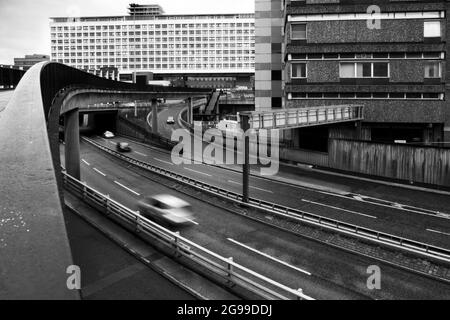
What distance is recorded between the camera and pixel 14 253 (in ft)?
11.6

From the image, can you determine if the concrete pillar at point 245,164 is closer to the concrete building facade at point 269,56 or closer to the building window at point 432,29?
the building window at point 432,29

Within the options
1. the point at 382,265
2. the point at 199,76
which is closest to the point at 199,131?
the point at 382,265

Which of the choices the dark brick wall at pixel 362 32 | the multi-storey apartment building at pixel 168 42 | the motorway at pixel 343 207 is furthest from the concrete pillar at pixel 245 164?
the multi-storey apartment building at pixel 168 42

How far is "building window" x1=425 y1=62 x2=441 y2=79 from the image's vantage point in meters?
41.2

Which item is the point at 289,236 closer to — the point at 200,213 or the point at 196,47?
the point at 200,213

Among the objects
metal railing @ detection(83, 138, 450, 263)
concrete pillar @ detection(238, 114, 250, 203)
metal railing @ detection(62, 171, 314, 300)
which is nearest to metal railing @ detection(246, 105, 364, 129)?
concrete pillar @ detection(238, 114, 250, 203)

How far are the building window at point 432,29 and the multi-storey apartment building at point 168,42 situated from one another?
156 meters

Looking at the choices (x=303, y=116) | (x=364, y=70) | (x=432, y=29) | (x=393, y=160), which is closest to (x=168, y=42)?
(x=364, y=70)

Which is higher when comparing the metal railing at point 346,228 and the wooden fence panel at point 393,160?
the wooden fence panel at point 393,160

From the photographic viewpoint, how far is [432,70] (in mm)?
41281

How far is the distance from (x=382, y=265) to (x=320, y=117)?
23074 mm

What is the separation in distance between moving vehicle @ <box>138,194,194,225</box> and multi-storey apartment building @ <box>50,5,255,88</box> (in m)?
178

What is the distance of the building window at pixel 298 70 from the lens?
1734 inches

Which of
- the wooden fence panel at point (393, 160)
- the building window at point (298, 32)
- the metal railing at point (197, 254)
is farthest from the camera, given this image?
the building window at point (298, 32)
